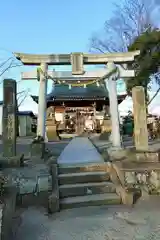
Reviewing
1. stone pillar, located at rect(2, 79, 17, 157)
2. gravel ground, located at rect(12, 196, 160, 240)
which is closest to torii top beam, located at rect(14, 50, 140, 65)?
stone pillar, located at rect(2, 79, 17, 157)

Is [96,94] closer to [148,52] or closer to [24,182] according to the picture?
[148,52]

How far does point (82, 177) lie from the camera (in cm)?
741

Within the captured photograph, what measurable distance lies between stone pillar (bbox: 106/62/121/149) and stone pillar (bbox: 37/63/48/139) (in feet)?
8.18

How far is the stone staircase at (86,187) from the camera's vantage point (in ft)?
21.4

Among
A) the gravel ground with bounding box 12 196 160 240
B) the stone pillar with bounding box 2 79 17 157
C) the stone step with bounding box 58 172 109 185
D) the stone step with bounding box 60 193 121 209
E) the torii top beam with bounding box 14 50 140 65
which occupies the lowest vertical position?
the gravel ground with bounding box 12 196 160 240

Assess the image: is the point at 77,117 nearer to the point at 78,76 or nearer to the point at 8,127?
the point at 78,76

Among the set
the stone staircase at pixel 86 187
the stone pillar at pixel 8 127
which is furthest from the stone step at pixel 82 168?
the stone pillar at pixel 8 127

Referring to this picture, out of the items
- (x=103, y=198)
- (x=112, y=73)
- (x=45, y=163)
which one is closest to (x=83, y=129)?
(x=112, y=73)

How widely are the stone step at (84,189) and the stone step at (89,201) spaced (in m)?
0.17

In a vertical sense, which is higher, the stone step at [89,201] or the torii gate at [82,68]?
the torii gate at [82,68]

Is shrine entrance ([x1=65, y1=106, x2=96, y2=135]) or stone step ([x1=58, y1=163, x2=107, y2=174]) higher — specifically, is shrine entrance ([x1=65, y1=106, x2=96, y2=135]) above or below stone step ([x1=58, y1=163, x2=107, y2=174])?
above

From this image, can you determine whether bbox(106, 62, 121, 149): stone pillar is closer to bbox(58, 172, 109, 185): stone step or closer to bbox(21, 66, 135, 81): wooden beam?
bbox(21, 66, 135, 81): wooden beam

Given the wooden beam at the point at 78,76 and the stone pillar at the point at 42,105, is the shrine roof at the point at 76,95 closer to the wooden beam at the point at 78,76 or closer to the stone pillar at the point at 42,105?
the wooden beam at the point at 78,76

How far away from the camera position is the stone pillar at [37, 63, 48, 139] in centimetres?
1098
